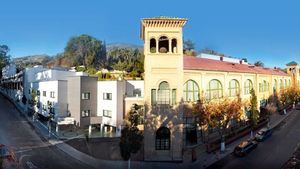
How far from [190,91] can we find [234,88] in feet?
34.5

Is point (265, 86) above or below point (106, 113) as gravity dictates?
above

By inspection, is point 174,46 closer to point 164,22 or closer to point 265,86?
point 164,22

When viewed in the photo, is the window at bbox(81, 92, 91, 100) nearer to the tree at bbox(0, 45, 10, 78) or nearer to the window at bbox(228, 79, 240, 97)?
the window at bbox(228, 79, 240, 97)

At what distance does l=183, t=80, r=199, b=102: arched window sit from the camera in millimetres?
35166

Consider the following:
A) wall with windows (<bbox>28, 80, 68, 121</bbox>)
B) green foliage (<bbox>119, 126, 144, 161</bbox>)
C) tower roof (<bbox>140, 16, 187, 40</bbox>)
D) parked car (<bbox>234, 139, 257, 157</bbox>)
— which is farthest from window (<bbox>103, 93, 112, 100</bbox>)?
parked car (<bbox>234, 139, 257, 157</bbox>)

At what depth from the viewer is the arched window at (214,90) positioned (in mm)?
38344

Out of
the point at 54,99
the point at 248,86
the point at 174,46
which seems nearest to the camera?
the point at 174,46

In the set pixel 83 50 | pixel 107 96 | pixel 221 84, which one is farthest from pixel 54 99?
pixel 83 50

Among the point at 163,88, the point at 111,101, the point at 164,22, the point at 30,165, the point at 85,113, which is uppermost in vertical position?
the point at 164,22

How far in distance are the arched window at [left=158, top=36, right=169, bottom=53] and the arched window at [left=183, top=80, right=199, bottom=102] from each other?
493 cm

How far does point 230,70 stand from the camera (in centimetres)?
4172

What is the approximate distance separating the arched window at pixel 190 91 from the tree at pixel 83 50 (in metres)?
73.4

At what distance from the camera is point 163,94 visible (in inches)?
1296

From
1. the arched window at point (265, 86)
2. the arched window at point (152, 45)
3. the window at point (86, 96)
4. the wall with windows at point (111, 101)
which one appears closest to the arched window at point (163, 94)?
the arched window at point (152, 45)
